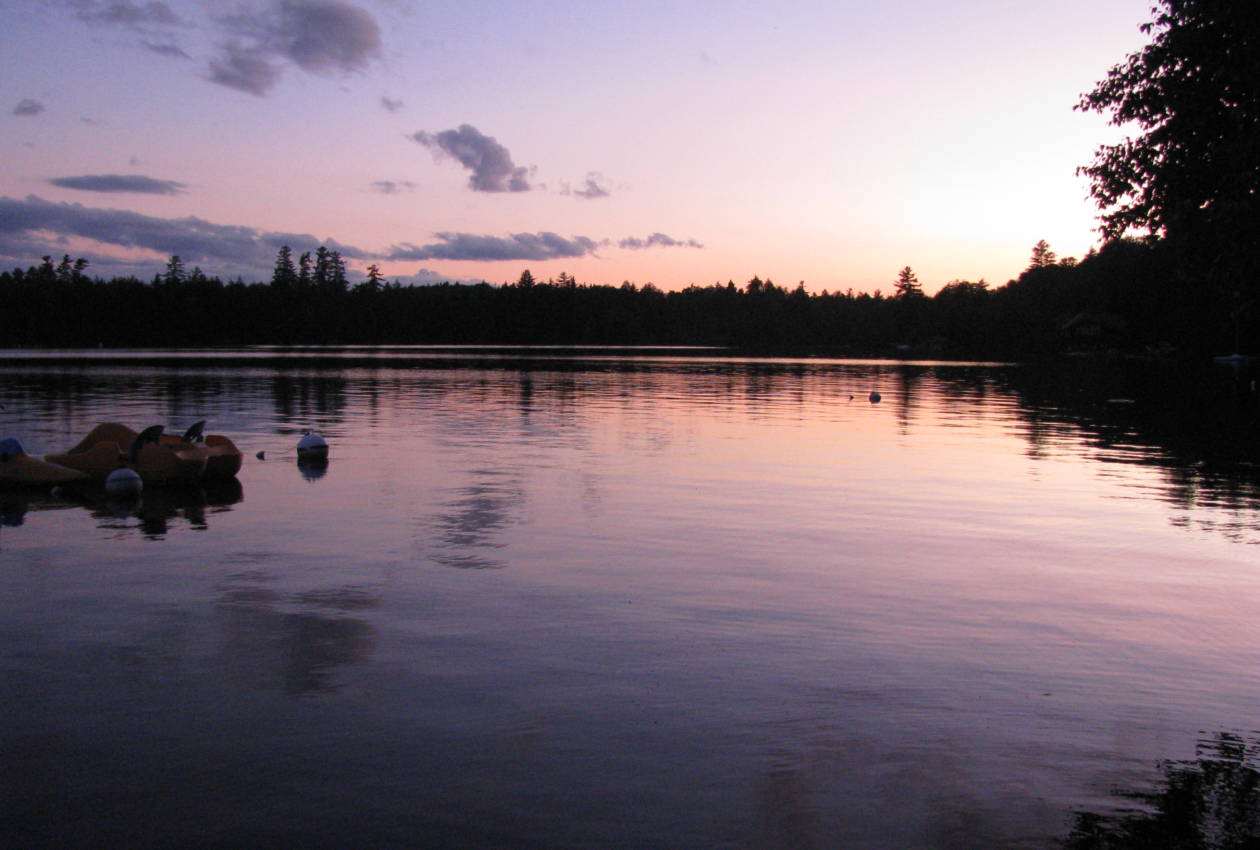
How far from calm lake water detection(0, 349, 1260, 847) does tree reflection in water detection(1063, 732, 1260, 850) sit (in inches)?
1.4

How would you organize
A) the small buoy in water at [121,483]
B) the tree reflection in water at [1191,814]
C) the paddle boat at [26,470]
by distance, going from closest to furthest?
the tree reflection in water at [1191,814]
the small buoy in water at [121,483]
the paddle boat at [26,470]

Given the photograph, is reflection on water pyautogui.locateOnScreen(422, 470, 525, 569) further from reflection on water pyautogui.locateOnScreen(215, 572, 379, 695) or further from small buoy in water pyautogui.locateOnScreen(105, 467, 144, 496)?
small buoy in water pyautogui.locateOnScreen(105, 467, 144, 496)

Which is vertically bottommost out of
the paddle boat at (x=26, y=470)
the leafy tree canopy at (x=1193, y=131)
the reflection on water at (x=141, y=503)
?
the reflection on water at (x=141, y=503)

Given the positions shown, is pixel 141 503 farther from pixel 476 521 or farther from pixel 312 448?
pixel 476 521

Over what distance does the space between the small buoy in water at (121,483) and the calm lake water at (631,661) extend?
0.45 meters

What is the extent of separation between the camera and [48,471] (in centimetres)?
2006

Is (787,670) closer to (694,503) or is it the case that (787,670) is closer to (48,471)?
(694,503)

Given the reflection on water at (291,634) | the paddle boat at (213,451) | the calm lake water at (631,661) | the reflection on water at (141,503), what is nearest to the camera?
the calm lake water at (631,661)

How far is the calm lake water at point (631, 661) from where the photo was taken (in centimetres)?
655

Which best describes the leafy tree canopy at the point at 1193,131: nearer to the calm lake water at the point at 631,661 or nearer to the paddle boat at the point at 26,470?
the calm lake water at the point at 631,661

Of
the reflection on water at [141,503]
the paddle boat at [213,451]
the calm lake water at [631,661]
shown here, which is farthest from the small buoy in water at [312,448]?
the reflection on water at [141,503]

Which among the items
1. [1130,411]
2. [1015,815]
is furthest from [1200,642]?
[1130,411]

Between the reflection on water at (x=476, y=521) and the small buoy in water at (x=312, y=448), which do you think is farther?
the small buoy in water at (x=312, y=448)

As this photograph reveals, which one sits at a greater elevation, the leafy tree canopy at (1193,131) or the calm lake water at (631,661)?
the leafy tree canopy at (1193,131)
